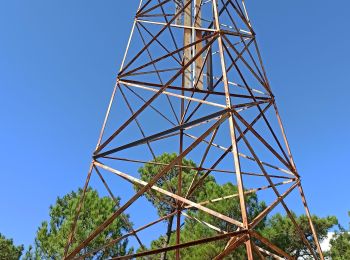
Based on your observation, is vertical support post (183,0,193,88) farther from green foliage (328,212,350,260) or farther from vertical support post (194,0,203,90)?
green foliage (328,212,350,260)

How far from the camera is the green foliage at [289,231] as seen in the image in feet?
50.8

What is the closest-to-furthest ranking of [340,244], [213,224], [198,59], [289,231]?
[198,59] → [213,224] → [289,231] → [340,244]

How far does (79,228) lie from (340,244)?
1101 centimetres

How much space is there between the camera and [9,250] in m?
18.3

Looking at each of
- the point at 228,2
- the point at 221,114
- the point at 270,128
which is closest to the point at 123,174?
the point at 221,114

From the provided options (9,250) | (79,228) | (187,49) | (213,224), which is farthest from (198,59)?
(9,250)

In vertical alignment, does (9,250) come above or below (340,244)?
above

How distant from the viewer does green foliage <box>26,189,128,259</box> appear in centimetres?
1573

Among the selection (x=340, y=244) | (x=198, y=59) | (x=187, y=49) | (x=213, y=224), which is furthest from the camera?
(x=340, y=244)

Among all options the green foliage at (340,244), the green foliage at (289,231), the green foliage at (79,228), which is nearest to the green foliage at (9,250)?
the green foliage at (79,228)

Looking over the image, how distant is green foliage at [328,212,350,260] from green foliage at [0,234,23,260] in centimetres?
1374

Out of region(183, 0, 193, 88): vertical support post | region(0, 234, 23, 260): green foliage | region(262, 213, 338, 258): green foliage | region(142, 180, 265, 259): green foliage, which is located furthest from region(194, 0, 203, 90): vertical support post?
region(0, 234, 23, 260): green foliage

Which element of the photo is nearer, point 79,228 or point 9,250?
point 79,228

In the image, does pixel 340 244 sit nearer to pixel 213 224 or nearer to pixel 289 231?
pixel 289 231
